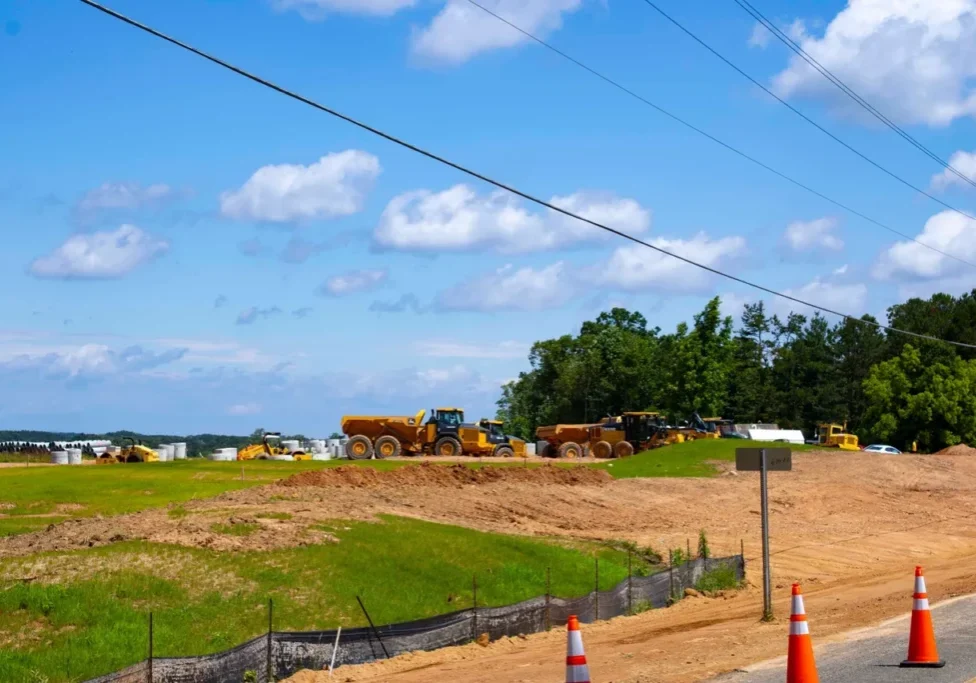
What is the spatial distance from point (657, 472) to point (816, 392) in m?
85.9

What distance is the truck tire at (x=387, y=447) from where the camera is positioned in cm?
6756

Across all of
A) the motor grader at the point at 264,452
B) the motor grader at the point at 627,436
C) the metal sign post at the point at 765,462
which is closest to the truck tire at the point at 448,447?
the motor grader at the point at 264,452

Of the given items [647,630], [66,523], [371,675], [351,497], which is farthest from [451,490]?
[371,675]

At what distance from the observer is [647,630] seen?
21953mm

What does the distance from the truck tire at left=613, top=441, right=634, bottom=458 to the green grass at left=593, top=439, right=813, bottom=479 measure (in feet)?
33.7

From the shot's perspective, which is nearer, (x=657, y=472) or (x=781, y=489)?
(x=781, y=489)

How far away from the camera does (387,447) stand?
223 ft

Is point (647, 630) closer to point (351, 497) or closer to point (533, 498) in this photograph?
point (351, 497)

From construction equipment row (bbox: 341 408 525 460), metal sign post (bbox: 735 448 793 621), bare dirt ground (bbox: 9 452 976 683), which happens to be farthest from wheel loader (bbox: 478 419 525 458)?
metal sign post (bbox: 735 448 793 621)

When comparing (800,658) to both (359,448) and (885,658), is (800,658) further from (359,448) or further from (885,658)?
(359,448)

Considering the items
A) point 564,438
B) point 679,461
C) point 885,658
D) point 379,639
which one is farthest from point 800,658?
point 564,438

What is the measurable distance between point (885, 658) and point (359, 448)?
53.7 metres

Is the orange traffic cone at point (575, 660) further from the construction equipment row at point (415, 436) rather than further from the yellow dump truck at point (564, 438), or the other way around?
the yellow dump truck at point (564, 438)

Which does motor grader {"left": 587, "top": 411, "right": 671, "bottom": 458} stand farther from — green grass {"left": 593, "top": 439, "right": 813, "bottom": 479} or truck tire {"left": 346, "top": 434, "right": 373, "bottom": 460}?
truck tire {"left": 346, "top": 434, "right": 373, "bottom": 460}
